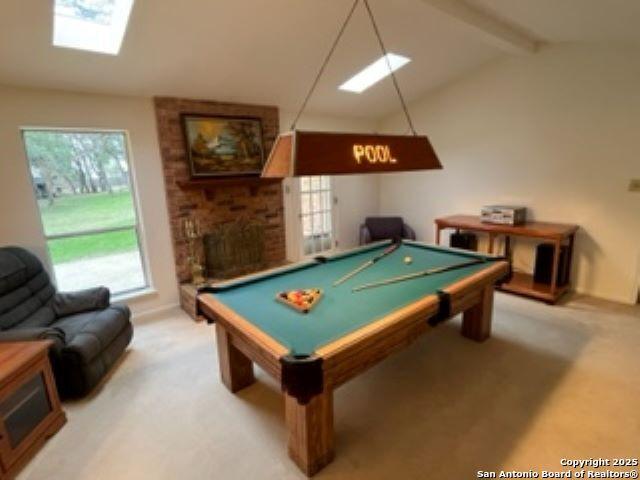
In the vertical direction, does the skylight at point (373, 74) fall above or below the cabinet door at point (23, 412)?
above

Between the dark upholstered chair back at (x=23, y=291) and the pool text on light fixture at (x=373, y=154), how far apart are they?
9.10ft

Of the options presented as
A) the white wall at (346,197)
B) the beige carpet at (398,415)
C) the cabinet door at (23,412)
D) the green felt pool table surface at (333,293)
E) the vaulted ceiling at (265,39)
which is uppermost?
the vaulted ceiling at (265,39)

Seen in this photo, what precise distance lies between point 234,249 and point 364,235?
2.19 metres

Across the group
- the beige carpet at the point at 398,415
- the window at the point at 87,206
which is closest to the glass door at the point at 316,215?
the window at the point at 87,206

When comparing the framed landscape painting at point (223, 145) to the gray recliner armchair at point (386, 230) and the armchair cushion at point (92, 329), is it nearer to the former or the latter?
the armchair cushion at point (92, 329)

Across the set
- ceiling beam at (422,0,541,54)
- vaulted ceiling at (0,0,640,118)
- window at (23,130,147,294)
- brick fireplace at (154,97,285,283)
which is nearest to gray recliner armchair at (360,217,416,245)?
brick fireplace at (154,97,285,283)

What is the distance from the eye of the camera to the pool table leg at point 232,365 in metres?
2.44

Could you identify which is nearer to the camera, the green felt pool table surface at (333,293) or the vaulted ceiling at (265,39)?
the green felt pool table surface at (333,293)

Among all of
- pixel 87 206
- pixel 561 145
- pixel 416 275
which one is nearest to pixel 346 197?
pixel 561 145

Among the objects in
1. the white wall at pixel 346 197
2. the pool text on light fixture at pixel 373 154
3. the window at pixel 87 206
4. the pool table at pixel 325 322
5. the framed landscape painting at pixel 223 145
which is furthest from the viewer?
the white wall at pixel 346 197

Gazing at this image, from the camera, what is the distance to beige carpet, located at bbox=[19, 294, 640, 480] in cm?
188

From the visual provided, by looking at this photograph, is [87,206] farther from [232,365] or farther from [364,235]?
[364,235]

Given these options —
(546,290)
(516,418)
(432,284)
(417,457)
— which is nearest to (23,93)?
(432,284)

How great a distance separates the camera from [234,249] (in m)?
4.27
